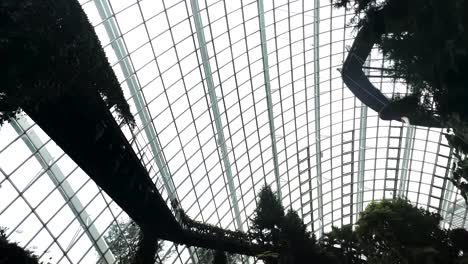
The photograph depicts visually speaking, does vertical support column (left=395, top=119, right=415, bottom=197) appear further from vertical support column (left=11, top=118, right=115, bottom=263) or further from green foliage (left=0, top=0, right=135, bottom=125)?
green foliage (left=0, top=0, right=135, bottom=125)

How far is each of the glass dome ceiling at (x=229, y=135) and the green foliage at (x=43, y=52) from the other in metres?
6.33

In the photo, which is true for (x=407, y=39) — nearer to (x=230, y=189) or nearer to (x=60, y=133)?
(x=60, y=133)

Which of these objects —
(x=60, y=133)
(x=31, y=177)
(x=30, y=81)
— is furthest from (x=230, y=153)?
(x=30, y=81)

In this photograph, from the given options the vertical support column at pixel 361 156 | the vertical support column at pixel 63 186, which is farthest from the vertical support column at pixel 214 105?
the vertical support column at pixel 361 156

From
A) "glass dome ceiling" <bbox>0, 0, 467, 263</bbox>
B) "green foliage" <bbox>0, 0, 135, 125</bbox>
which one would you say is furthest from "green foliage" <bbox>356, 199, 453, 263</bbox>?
"green foliage" <bbox>0, 0, 135, 125</bbox>

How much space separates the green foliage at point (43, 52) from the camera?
7.13 m

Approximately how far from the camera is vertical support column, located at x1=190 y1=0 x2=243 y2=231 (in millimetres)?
24375

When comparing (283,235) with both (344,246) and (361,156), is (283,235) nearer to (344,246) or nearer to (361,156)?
(344,246)

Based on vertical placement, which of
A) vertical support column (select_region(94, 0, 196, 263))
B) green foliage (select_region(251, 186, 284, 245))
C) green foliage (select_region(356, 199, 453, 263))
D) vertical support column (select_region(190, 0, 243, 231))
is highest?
vertical support column (select_region(190, 0, 243, 231))

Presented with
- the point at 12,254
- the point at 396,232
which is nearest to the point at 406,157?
the point at 396,232

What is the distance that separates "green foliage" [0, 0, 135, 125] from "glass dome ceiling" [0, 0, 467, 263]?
249 inches

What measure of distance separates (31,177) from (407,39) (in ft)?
53.6

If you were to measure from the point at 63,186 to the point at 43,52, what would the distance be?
14.7m

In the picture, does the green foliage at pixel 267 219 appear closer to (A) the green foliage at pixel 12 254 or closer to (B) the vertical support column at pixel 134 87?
(B) the vertical support column at pixel 134 87
